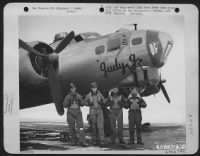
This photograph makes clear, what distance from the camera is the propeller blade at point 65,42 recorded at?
160 cm

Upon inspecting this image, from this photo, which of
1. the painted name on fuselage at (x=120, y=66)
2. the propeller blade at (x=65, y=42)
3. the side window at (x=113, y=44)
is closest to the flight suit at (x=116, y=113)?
the painted name on fuselage at (x=120, y=66)

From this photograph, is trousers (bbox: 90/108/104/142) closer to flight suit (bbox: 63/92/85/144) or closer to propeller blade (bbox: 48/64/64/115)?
flight suit (bbox: 63/92/85/144)

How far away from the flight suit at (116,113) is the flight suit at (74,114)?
0.44 ft

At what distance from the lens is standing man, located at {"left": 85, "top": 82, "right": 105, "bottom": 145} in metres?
1.59

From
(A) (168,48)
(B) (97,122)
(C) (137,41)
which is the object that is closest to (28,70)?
(B) (97,122)

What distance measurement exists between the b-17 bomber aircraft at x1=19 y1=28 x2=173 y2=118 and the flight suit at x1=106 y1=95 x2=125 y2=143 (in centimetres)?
4

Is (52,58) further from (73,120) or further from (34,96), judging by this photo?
(73,120)

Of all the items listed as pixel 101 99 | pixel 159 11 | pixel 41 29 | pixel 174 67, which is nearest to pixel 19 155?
pixel 101 99

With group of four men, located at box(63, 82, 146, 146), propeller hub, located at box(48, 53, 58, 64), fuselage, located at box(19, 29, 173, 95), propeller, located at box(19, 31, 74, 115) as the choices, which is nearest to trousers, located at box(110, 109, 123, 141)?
group of four men, located at box(63, 82, 146, 146)

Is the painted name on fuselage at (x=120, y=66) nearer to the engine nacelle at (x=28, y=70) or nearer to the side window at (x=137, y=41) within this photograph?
the side window at (x=137, y=41)

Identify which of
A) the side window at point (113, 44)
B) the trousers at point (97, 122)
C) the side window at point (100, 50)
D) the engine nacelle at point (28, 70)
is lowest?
the trousers at point (97, 122)

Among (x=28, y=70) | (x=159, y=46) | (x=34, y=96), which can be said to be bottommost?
(x=34, y=96)

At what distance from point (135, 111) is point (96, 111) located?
0.59 ft

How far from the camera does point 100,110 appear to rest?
62.8 inches
